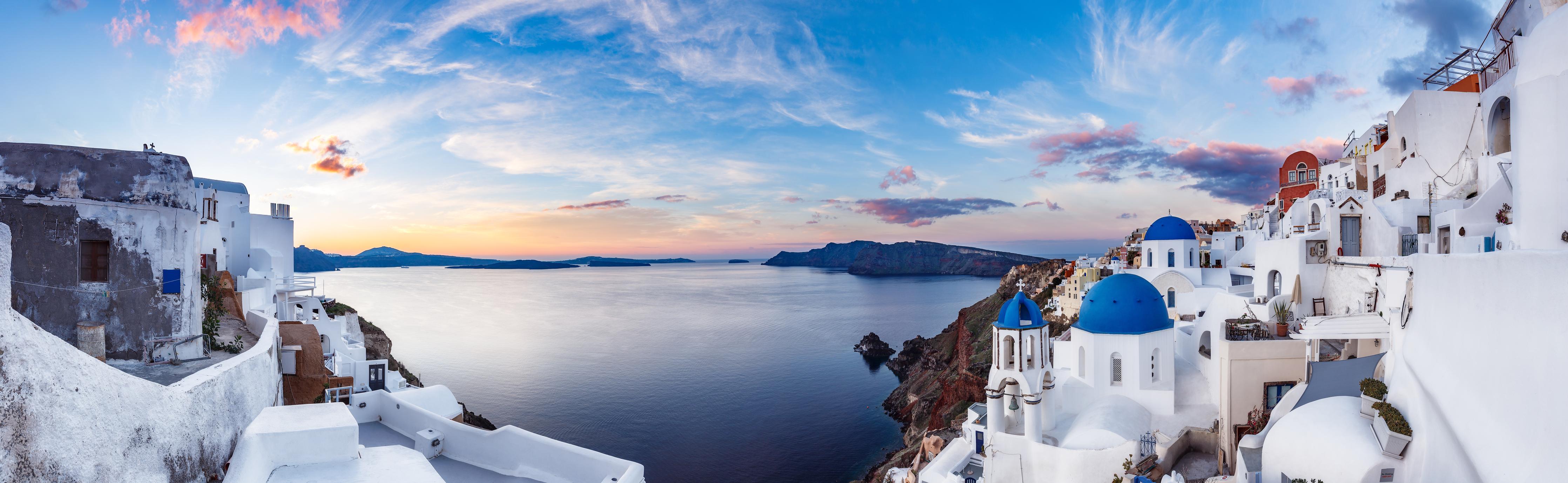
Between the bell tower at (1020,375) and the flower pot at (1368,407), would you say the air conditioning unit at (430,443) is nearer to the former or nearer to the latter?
the bell tower at (1020,375)

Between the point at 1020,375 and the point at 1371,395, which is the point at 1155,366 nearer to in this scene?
the point at 1020,375

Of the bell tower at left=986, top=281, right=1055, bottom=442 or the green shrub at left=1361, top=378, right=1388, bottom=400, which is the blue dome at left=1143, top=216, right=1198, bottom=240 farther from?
the green shrub at left=1361, top=378, right=1388, bottom=400

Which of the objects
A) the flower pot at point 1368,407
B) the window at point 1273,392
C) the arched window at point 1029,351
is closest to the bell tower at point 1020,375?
the arched window at point 1029,351

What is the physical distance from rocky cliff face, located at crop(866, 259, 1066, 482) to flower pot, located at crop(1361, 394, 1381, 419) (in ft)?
29.5

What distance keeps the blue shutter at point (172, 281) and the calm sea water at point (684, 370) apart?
863 inches

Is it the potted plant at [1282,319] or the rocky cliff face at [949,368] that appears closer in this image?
the potted plant at [1282,319]

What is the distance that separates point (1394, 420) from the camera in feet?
27.5

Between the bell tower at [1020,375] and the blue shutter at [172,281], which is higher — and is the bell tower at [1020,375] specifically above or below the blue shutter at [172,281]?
below

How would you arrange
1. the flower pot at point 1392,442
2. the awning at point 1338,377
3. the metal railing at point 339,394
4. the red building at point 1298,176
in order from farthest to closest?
the red building at point 1298,176 < the metal railing at point 339,394 < the awning at point 1338,377 < the flower pot at point 1392,442

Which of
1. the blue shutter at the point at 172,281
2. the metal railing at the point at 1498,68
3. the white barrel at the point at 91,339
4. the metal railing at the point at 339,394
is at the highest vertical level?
the metal railing at the point at 1498,68

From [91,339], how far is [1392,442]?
665 inches

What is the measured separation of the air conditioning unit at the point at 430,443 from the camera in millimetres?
10820

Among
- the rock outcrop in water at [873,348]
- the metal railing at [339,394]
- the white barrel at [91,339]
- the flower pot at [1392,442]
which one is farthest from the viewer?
the rock outcrop in water at [873,348]

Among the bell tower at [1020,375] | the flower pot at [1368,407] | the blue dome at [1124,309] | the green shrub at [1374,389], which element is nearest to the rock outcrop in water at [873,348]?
the bell tower at [1020,375]
